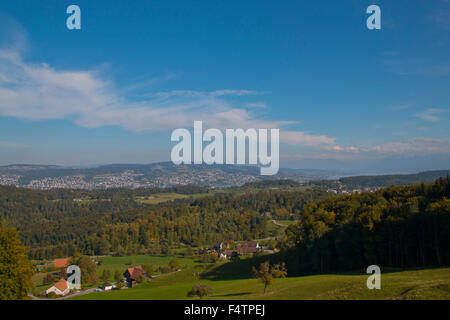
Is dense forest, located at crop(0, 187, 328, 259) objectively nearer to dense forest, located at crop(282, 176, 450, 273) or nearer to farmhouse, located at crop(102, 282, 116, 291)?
farmhouse, located at crop(102, 282, 116, 291)

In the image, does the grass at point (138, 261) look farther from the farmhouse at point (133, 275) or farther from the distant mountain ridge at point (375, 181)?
the distant mountain ridge at point (375, 181)

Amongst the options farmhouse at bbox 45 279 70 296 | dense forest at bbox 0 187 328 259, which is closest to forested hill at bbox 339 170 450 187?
dense forest at bbox 0 187 328 259

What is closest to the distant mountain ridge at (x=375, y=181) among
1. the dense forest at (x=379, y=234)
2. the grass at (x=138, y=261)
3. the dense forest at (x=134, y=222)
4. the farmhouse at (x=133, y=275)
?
the dense forest at (x=134, y=222)

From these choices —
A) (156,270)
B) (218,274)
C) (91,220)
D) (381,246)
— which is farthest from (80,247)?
(381,246)

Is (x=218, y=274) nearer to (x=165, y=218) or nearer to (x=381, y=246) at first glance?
(x=381, y=246)

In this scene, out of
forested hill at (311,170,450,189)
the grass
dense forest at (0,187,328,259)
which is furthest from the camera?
forested hill at (311,170,450,189)
